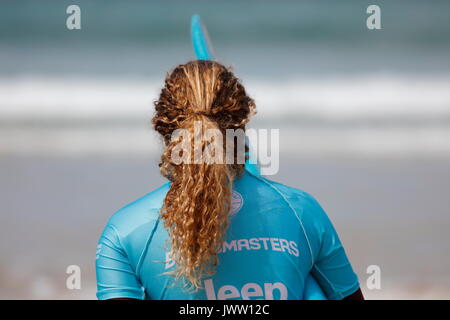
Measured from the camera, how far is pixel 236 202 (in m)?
0.75

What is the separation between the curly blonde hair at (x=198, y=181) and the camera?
71 centimetres

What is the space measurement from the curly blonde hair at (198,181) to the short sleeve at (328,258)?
12 cm

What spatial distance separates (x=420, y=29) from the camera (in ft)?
15.5

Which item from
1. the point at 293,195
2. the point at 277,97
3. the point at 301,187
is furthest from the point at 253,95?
the point at 293,195

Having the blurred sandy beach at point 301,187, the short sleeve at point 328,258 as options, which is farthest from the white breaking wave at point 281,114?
the short sleeve at point 328,258

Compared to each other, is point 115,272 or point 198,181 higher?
point 198,181

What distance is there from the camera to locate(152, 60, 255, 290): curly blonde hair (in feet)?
2.34

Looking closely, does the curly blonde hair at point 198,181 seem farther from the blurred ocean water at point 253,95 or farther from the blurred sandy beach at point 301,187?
the blurred ocean water at point 253,95

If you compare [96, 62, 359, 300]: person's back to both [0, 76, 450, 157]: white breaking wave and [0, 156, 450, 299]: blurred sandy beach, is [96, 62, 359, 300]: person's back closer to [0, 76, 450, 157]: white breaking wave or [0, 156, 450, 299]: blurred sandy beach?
[0, 156, 450, 299]: blurred sandy beach

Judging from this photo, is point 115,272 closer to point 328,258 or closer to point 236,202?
point 236,202

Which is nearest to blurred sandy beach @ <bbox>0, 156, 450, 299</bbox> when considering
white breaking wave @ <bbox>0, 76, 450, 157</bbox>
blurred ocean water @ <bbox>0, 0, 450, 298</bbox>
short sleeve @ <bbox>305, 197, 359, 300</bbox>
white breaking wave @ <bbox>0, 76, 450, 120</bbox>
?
blurred ocean water @ <bbox>0, 0, 450, 298</bbox>

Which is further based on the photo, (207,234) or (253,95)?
(253,95)

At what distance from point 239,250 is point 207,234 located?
54mm

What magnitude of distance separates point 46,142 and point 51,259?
1703 millimetres
